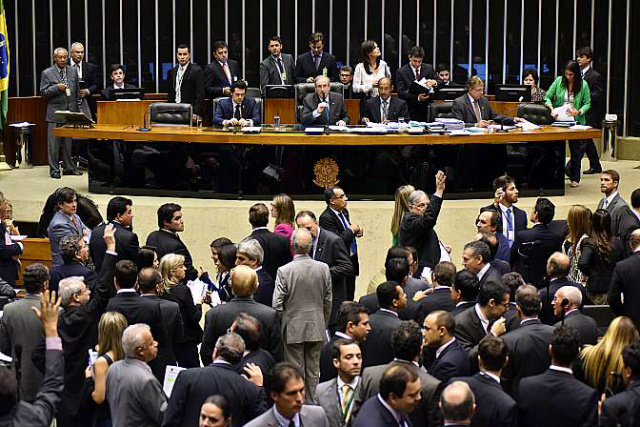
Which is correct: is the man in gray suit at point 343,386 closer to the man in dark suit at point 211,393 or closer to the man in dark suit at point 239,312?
the man in dark suit at point 211,393

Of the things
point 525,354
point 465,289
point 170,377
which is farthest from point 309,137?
point 525,354

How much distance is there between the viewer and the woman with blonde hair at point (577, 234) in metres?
10.5

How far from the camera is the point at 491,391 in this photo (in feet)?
23.2

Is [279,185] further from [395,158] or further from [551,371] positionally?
[551,371]

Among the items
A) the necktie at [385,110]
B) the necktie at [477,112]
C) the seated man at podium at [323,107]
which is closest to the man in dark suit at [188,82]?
the seated man at podium at [323,107]

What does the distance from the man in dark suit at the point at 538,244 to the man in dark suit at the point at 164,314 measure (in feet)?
10.8

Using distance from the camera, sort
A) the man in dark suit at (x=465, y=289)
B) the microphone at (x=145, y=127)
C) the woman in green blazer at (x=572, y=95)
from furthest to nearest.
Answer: the woman in green blazer at (x=572, y=95) < the microphone at (x=145, y=127) < the man in dark suit at (x=465, y=289)

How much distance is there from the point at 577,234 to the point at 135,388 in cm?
443

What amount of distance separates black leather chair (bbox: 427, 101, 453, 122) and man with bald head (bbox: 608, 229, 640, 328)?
6.14m

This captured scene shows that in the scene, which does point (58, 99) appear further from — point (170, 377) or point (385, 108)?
point (170, 377)

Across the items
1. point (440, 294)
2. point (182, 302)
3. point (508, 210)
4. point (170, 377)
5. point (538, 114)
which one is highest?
point (538, 114)

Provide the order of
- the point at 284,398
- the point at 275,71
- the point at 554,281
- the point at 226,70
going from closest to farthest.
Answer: the point at 284,398, the point at 554,281, the point at 226,70, the point at 275,71

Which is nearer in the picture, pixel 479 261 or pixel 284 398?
pixel 284 398

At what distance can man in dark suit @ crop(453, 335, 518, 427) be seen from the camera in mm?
6996
